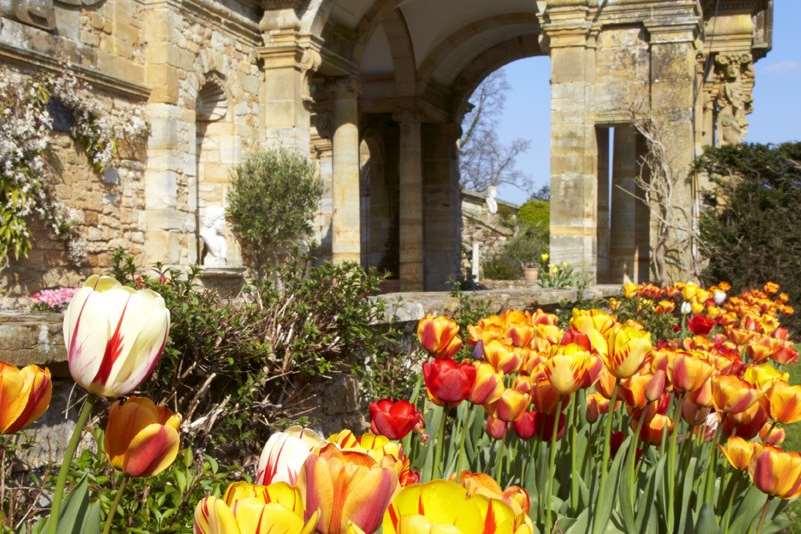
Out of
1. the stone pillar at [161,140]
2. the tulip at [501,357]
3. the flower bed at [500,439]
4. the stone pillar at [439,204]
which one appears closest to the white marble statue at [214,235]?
the stone pillar at [161,140]

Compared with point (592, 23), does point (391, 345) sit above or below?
below

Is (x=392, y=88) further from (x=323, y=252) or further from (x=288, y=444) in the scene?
(x=288, y=444)

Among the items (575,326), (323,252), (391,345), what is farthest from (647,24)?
(575,326)

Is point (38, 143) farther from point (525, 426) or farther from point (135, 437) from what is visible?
point (135, 437)

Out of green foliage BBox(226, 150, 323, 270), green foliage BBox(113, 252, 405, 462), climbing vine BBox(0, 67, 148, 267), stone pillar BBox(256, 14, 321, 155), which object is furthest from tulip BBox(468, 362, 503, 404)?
stone pillar BBox(256, 14, 321, 155)

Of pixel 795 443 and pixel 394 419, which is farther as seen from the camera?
pixel 795 443

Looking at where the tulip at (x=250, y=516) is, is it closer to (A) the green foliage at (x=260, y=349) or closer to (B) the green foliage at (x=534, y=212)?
(A) the green foliage at (x=260, y=349)

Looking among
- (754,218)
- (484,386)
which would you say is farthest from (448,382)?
(754,218)

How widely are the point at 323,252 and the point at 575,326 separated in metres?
14.7

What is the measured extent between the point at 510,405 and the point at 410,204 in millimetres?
16918

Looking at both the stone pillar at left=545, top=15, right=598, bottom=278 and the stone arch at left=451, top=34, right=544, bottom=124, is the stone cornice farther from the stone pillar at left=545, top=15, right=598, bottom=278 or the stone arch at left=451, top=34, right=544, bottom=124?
the stone arch at left=451, top=34, right=544, bottom=124

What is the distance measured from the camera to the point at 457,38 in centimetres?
1903

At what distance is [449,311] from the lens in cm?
574

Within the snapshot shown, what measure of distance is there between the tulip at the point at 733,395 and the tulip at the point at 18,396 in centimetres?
137
